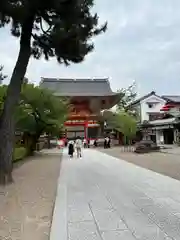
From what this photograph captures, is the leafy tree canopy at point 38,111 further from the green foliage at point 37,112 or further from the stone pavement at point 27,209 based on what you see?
the stone pavement at point 27,209

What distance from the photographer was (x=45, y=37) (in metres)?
12.5

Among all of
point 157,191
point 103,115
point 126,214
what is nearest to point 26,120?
point 157,191

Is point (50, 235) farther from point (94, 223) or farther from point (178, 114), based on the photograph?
point (178, 114)

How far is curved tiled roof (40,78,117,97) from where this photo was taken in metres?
58.0

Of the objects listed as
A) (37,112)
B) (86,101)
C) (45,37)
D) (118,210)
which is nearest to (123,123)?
(86,101)

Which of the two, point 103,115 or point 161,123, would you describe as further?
point 103,115

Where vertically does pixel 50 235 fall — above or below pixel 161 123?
below

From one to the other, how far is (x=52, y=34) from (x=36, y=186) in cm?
524

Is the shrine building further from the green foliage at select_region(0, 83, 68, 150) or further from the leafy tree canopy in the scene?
the leafy tree canopy

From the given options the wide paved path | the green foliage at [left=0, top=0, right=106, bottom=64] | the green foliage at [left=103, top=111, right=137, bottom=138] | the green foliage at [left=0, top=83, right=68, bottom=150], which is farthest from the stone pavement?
the green foliage at [left=103, top=111, right=137, bottom=138]

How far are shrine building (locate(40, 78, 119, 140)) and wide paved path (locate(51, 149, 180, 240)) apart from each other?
39.8m

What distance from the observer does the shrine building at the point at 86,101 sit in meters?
53.2

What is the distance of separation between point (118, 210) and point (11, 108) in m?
6.08

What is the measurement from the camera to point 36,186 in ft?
36.8
